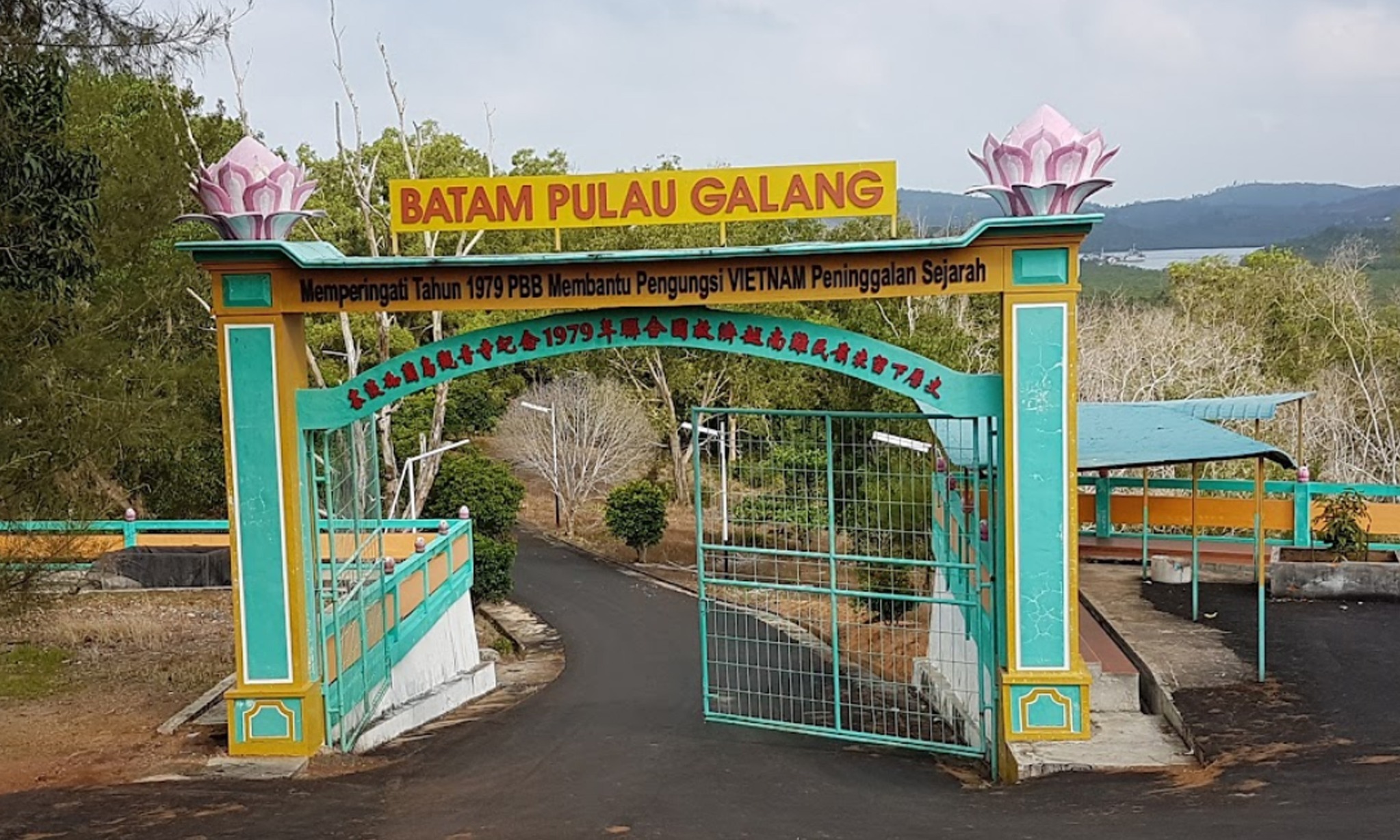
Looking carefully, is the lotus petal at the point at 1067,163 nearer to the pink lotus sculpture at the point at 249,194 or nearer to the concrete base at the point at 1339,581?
the pink lotus sculpture at the point at 249,194

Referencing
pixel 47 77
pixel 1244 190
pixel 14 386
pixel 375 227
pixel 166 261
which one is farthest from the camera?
pixel 1244 190

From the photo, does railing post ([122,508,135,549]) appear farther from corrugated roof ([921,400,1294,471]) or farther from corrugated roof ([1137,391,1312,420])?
Answer: corrugated roof ([1137,391,1312,420])

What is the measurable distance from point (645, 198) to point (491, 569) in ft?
53.9

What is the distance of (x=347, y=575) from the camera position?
33.5ft

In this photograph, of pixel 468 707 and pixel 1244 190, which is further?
pixel 1244 190

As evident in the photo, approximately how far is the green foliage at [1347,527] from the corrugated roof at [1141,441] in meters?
2.60

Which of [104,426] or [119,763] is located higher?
[104,426]

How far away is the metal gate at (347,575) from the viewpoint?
9406 millimetres

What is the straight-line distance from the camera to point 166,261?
2306 cm

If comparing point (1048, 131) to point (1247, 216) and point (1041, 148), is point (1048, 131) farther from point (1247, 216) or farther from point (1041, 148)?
point (1247, 216)

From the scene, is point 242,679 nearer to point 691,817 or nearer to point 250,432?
point 250,432

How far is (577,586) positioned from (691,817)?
20783 mm

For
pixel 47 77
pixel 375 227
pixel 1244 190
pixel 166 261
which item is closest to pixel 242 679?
pixel 47 77

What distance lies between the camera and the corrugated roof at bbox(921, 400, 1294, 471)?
10.1 meters
